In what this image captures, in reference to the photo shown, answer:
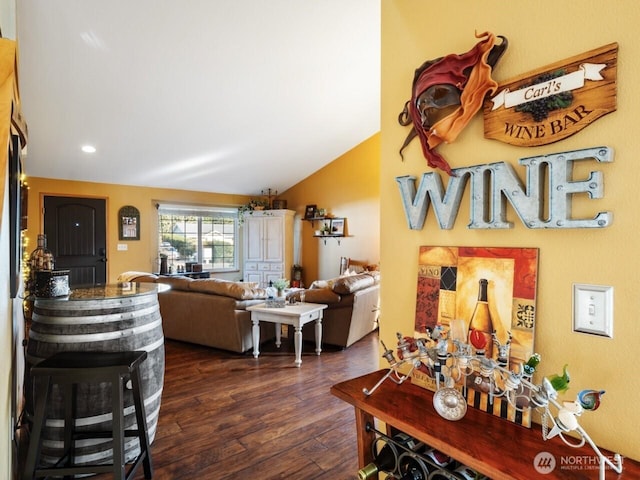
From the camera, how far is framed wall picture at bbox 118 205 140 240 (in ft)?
20.2

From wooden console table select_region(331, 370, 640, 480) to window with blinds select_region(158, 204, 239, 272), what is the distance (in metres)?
6.40

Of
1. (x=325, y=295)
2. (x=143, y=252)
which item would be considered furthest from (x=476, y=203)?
(x=143, y=252)

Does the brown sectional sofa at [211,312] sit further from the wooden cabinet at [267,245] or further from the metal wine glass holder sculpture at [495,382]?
the wooden cabinet at [267,245]

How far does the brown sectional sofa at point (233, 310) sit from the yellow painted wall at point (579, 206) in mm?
2920

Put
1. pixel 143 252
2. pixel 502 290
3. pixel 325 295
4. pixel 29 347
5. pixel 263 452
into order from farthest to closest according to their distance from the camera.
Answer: pixel 143 252, pixel 325 295, pixel 263 452, pixel 29 347, pixel 502 290

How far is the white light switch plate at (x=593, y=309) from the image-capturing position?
0.80m

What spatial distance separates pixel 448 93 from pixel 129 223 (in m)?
6.35

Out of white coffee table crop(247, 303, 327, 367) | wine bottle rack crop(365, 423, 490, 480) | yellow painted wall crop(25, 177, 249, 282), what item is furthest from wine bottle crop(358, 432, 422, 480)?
yellow painted wall crop(25, 177, 249, 282)

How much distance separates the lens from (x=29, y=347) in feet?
5.94

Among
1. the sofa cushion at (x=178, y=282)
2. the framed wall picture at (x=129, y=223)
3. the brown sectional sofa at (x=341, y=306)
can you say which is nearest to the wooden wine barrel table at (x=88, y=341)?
the sofa cushion at (x=178, y=282)

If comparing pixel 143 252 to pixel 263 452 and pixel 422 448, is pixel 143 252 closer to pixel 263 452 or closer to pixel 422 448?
pixel 263 452

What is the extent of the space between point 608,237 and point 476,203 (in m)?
0.31

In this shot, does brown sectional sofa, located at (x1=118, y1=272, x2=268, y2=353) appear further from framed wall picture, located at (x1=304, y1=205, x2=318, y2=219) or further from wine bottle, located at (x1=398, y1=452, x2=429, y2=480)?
framed wall picture, located at (x1=304, y1=205, x2=318, y2=219)

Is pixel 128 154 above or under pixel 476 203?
above
